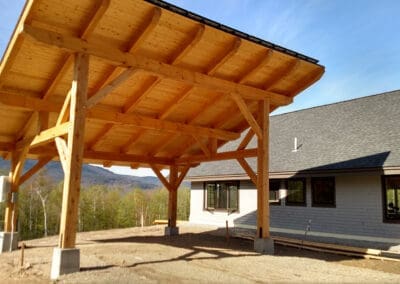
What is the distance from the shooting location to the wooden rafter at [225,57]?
9078 mm

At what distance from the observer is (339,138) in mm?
15430

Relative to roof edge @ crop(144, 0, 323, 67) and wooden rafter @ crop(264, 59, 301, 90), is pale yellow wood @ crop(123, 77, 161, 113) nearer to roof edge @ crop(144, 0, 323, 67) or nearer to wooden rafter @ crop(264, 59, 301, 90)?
roof edge @ crop(144, 0, 323, 67)

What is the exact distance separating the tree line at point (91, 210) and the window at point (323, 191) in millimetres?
25863

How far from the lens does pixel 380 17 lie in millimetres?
11906

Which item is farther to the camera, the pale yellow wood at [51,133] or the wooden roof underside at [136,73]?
the pale yellow wood at [51,133]

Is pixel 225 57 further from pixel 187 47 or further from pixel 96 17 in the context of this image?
pixel 96 17

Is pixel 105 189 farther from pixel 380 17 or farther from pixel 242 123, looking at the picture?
pixel 380 17

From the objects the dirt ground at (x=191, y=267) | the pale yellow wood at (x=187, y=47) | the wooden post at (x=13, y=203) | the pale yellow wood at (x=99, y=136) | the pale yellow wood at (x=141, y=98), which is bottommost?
the dirt ground at (x=191, y=267)

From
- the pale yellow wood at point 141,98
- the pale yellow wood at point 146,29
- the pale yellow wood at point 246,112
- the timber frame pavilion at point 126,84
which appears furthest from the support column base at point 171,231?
the pale yellow wood at point 146,29

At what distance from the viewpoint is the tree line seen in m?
42.5

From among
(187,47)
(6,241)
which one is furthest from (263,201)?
(6,241)

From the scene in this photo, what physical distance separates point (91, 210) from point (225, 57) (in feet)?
124

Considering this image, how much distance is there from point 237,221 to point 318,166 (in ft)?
19.5

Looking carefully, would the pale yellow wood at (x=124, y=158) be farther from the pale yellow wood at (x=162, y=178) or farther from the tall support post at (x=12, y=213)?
the tall support post at (x=12, y=213)
